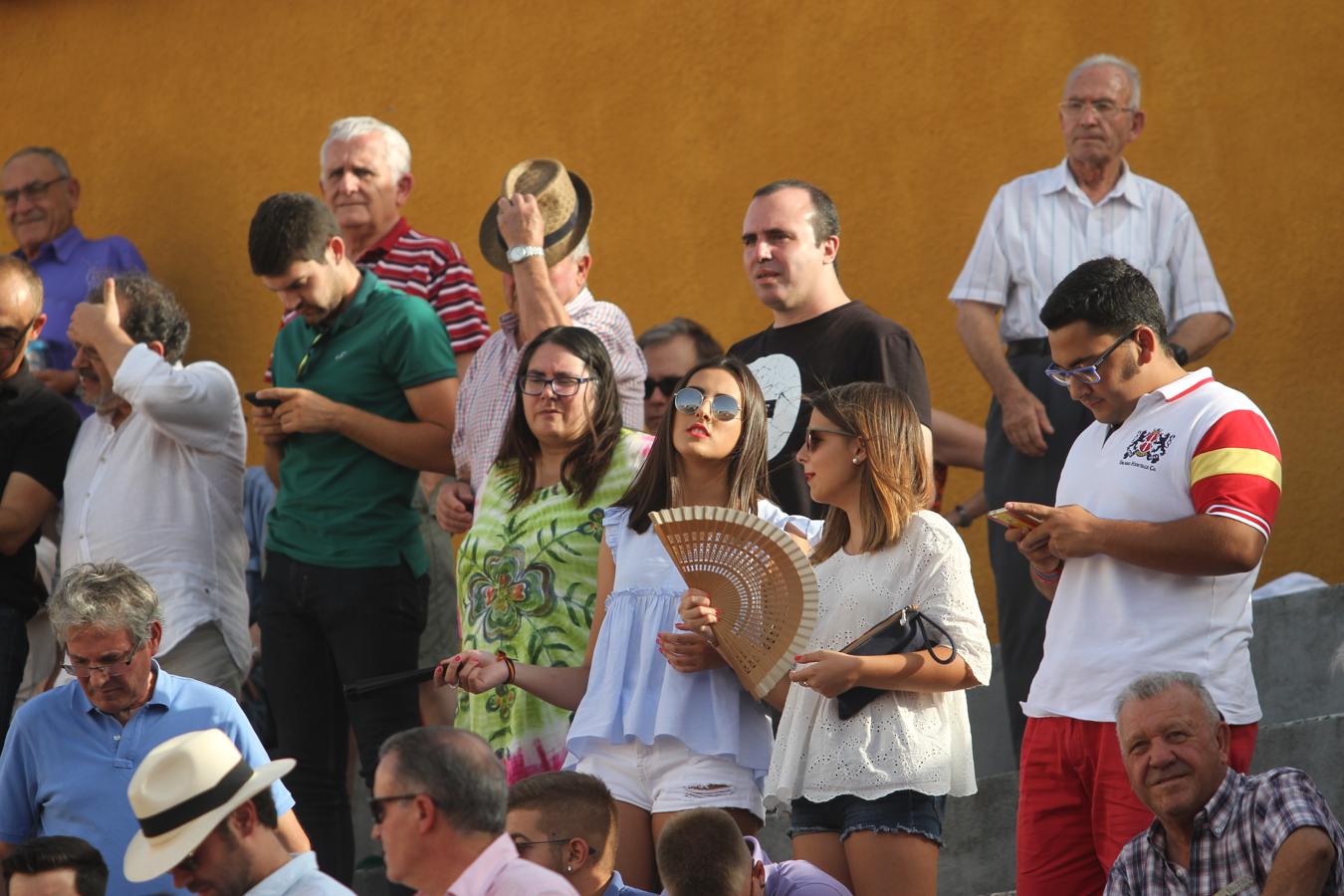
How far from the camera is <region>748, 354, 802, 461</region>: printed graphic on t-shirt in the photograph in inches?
244

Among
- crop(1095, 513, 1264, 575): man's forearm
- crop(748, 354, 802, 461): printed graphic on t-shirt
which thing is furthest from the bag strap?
crop(748, 354, 802, 461): printed graphic on t-shirt

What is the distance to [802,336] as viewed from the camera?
6.32 m

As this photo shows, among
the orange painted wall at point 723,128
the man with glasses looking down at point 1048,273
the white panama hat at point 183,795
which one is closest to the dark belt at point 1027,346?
the man with glasses looking down at point 1048,273

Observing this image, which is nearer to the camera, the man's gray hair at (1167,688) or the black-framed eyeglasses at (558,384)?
the man's gray hair at (1167,688)

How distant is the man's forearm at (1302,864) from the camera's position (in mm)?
4418

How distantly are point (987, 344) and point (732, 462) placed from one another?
1747 millimetres

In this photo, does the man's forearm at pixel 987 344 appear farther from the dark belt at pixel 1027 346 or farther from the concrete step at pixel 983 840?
the concrete step at pixel 983 840

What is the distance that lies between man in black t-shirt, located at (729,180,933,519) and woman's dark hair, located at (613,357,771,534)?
0.53 metres

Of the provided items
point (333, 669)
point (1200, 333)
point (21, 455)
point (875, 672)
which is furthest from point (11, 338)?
point (1200, 333)

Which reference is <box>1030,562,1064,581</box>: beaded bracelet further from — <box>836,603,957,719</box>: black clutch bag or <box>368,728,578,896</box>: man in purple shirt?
<box>368,728,578,896</box>: man in purple shirt

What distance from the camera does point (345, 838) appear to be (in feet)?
21.4

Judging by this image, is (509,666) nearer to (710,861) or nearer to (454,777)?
(710,861)

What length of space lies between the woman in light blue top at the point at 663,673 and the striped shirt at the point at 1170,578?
2.62 ft

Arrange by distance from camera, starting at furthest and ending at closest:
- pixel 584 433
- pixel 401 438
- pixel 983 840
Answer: pixel 401 438, pixel 983 840, pixel 584 433
